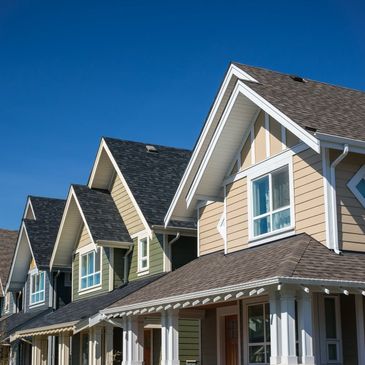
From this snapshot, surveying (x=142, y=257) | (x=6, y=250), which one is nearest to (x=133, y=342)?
(x=142, y=257)

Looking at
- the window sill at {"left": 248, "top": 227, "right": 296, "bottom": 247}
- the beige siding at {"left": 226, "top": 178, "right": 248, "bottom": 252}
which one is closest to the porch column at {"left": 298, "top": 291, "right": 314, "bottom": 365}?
the window sill at {"left": 248, "top": 227, "right": 296, "bottom": 247}

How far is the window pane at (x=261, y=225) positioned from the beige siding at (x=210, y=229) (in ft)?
6.99

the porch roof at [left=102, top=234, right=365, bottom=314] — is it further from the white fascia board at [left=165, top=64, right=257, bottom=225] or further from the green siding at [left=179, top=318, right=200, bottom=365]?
the green siding at [left=179, top=318, right=200, bottom=365]

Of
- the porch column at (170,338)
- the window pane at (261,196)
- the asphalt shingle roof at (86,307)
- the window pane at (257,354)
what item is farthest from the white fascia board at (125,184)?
the window pane at (257,354)

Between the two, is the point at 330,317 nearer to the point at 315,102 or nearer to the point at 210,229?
the point at 315,102

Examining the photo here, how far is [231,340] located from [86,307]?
671cm

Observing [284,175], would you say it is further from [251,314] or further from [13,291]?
[13,291]

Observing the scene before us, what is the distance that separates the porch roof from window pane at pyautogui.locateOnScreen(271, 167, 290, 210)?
952 mm

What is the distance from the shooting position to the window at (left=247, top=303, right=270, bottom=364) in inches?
667

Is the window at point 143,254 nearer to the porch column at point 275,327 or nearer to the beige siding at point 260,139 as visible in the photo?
the beige siding at point 260,139

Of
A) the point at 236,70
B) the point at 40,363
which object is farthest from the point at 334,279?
the point at 40,363

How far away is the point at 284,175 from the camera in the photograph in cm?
1688

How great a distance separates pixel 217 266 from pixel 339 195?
3625mm

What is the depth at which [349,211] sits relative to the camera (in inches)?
606
